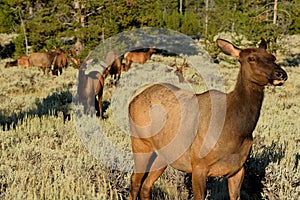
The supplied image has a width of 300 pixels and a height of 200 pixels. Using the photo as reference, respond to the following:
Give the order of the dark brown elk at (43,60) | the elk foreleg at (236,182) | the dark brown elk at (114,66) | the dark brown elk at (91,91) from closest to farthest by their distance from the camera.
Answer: the elk foreleg at (236,182), the dark brown elk at (91,91), the dark brown elk at (114,66), the dark brown elk at (43,60)

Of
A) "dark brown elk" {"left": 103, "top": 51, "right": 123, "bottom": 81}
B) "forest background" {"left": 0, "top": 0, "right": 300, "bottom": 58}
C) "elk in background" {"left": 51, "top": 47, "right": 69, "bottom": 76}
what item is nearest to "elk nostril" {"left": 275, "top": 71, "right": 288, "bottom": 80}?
"dark brown elk" {"left": 103, "top": 51, "right": 123, "bottom": 81}

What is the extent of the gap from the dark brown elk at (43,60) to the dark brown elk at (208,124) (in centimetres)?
1722

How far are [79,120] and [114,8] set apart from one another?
13.5 metres

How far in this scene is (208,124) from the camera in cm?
412

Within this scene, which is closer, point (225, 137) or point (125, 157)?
point (225, 137)

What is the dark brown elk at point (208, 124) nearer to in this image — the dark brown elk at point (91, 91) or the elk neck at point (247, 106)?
the elk neck at point (247, 106)

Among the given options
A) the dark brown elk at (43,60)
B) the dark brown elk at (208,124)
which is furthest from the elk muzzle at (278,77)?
the dark brown elk at (43,60)

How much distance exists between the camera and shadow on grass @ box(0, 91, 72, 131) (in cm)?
934

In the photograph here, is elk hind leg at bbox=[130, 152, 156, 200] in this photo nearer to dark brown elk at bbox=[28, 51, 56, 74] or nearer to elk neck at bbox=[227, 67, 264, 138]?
elk neck at bbox=[227, 67, 264, 138]

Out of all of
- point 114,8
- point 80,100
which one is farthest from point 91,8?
point 80,100

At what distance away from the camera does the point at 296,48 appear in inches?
1395

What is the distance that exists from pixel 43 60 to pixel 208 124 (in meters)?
20.2

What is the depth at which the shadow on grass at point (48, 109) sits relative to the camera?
368 inches

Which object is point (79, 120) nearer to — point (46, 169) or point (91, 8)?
point (46, 169)
